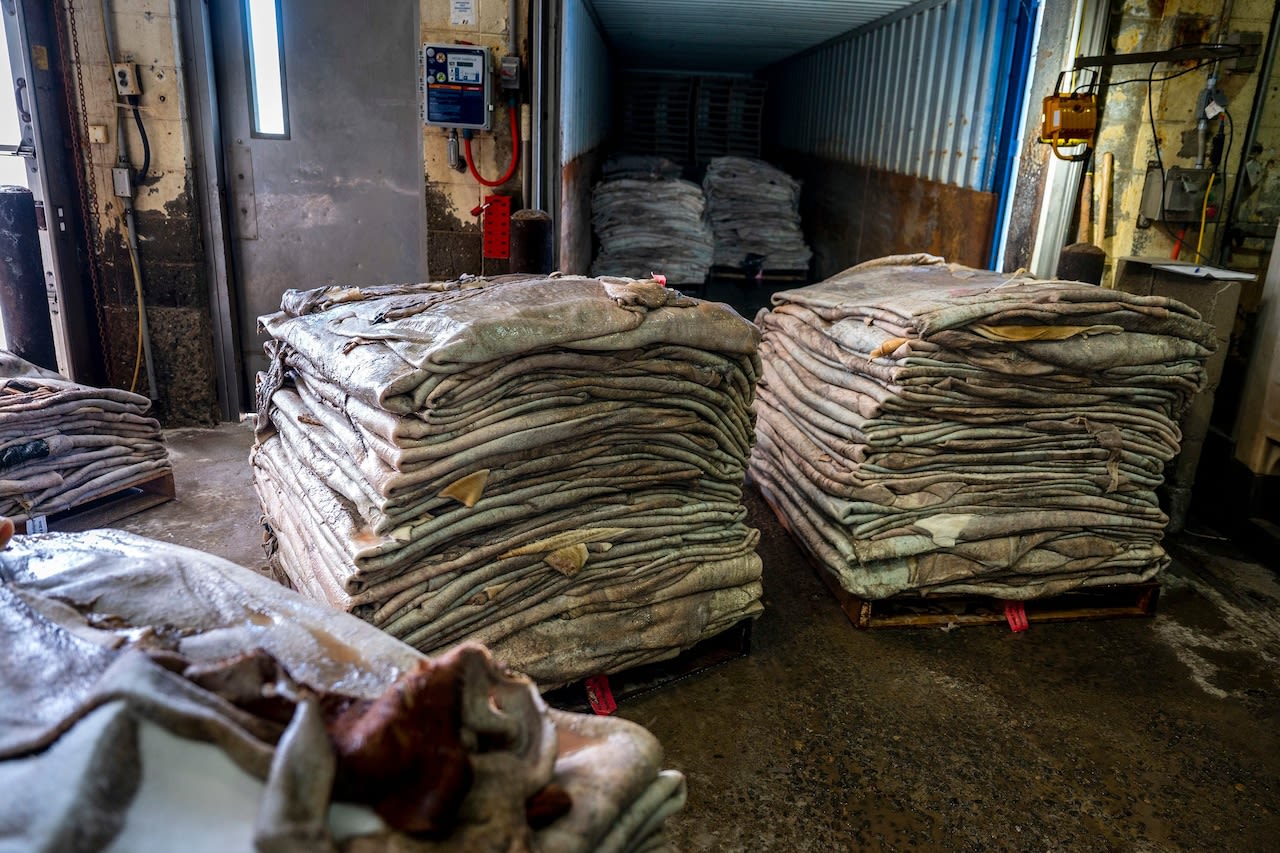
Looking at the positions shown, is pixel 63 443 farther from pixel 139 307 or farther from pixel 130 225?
pixel 130 225

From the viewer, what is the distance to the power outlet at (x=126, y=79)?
525cm

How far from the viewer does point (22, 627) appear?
1.31 m

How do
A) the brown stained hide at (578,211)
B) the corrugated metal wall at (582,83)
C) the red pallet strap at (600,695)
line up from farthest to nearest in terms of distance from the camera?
the brown stained hide at (578,211), the corrugated metal wall at (582,83), the red pallet strap at (600,695)

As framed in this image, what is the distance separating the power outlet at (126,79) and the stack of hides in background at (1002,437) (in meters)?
4.45

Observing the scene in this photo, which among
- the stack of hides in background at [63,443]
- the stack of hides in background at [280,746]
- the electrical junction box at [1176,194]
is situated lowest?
the stack of hides in background at [63,443]

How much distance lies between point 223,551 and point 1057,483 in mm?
3768

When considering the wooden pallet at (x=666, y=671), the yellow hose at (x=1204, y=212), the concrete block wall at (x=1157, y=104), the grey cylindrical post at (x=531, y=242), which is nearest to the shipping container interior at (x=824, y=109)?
the concrete block wall at (x=1157, y=104)

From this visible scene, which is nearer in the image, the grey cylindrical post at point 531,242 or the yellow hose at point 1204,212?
the grey cylindrical post at point 531,242

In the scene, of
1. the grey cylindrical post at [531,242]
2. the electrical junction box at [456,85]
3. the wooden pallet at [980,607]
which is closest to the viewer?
the wooden pallet at [980,607]

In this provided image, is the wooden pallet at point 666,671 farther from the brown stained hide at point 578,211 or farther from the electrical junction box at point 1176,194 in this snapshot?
the electrical junction box at point 1176,194

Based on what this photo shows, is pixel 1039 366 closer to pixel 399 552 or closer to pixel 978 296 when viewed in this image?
pixel 978 296

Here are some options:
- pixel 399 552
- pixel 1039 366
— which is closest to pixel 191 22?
pixel 399 552

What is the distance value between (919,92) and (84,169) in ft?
19.5

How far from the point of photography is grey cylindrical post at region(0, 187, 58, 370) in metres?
5.14
